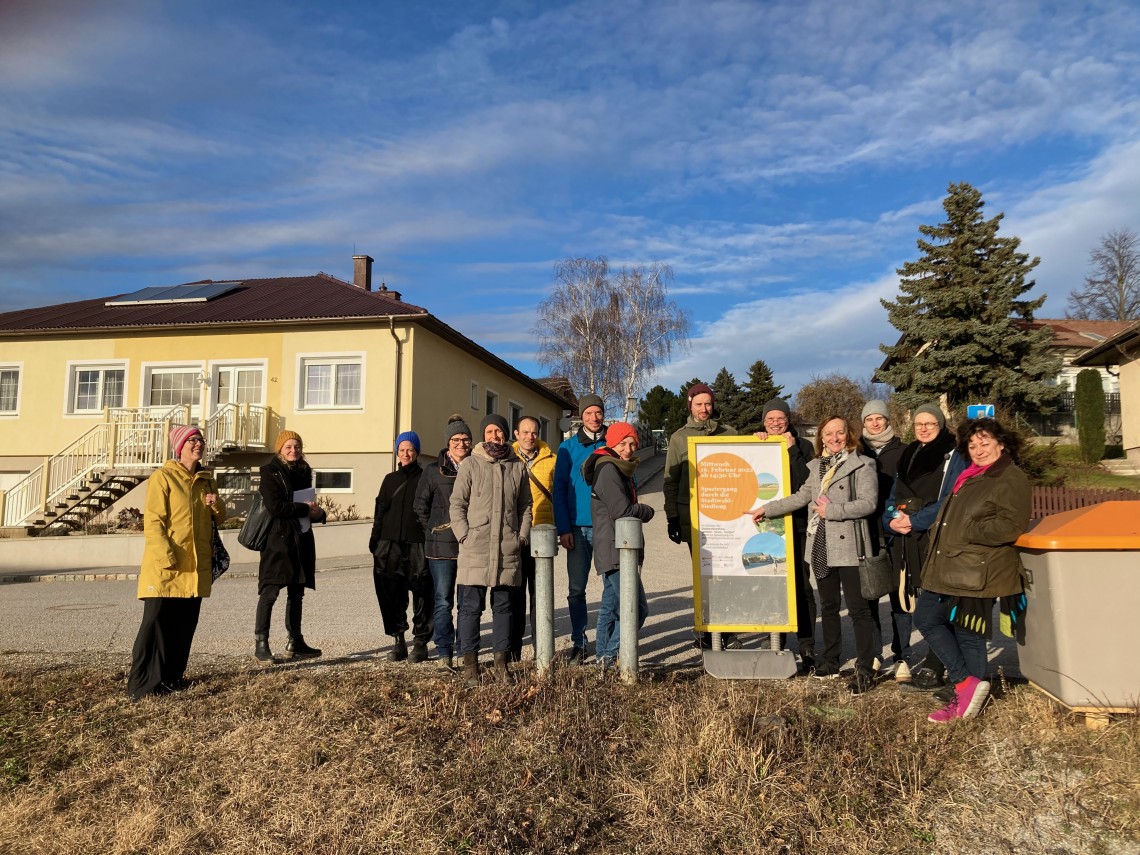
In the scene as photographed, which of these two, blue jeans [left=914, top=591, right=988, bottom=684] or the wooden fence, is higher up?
the wooden fence

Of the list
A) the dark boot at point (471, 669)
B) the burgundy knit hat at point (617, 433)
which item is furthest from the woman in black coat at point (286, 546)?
the burgundy knit hat at point (617, 433)

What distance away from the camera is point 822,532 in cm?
547

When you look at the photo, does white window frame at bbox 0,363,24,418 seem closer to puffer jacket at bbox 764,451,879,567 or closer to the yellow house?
the yellow house

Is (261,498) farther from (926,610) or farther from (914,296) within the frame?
(914,296)

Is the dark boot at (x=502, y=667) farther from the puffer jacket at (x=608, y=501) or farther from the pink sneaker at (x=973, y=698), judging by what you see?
the pink sneaker at (x=973, y=698)

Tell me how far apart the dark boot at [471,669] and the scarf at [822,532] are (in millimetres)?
2414

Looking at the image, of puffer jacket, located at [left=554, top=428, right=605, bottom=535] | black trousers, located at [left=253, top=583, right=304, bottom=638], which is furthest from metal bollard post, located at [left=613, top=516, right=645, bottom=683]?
black trousers, located at [left=253, top=583, right=304, bottom=638]

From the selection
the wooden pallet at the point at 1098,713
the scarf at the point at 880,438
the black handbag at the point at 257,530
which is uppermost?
the scarf at the point at 880,438

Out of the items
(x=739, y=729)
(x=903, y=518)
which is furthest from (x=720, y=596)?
(x=739, y=729)

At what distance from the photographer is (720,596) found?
19.0ft

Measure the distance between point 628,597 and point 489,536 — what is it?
1.03 metres

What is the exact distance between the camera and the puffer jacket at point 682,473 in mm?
6188

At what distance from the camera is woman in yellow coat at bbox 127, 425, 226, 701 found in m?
5.18

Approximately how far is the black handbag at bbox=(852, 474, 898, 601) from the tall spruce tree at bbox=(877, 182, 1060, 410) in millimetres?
24939
